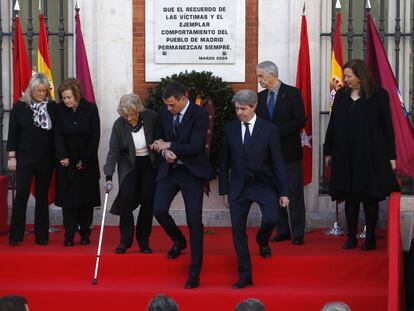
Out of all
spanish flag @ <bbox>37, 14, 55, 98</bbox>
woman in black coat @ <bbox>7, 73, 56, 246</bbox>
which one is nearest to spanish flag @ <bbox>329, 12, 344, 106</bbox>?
woman in black coat @ <bbox>7, 73, 56, 246</bbox>

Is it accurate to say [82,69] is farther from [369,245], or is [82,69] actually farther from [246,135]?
[369,245]

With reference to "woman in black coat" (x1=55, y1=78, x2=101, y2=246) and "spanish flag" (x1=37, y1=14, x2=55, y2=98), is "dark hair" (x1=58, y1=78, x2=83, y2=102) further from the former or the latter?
"spanish flag" (x1=37, y1=14, x2=55, y2=98)

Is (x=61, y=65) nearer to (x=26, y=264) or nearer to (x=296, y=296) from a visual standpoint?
(x=26, y=264)

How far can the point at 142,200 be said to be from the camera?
10.1 metres

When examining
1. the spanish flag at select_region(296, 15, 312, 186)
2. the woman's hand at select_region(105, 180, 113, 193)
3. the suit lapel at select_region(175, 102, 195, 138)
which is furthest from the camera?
the spanish flag at select_region(296, 15, 312, 186)

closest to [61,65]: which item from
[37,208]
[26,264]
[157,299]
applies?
[37,208]

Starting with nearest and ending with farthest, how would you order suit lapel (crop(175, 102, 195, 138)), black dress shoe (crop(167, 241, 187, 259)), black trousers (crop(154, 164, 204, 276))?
black trousers (crop(154, 164, 204, 276))
suit lapel (crop(175, 102, 195, 138))
black dress shoe (crop(167, 241, 187, 259))

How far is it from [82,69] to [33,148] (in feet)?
4.65

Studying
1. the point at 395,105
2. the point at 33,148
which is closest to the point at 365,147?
the point at 395,105

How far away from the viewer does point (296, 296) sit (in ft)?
29.8

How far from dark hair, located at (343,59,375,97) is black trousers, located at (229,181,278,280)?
58.6 inches

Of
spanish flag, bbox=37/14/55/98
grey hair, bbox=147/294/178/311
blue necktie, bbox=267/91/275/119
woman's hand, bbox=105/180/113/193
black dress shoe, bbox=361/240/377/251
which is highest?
spanish flag, bbox=37/14/55/98

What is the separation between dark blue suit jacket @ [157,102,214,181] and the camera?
9523 mm

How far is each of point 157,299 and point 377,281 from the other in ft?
13.9
